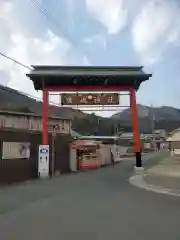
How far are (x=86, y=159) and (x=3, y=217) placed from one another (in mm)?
27681

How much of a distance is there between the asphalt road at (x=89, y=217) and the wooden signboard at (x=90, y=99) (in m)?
13.5

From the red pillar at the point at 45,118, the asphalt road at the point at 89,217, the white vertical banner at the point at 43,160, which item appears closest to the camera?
the asphalt road at the point at 89,217

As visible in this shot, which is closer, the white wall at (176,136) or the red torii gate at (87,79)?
the red torii gate at (87,79)

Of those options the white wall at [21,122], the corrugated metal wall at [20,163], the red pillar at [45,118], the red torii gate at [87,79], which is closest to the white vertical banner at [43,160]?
the corrugated metal wall at [20,163]

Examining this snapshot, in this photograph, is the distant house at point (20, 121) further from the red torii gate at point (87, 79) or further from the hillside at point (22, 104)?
the hillside at point (22, 104)

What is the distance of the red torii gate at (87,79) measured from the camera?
27.2 metres

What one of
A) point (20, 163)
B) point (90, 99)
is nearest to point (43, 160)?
point (20, 163)

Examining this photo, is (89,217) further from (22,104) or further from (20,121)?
(22,104)

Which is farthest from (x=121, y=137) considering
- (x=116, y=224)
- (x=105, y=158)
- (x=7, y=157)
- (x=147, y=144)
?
(x=116, y=224)

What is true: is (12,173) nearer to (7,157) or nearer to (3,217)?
(7,157)

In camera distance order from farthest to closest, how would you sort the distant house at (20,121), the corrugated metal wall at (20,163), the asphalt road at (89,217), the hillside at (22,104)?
the hillside at (22,104) < the distant house at (20,121) < the corrugated metal wall at (20,163) < the asphalt road at (89,217)

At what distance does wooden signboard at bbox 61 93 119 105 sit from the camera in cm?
2770

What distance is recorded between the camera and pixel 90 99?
2775 centimetres

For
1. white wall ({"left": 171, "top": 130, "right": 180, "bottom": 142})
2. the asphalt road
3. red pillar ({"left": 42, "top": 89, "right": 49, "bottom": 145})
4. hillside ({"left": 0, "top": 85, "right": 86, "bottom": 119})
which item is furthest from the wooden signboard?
hillside ({"left": 0, "top": 85, "right": 86, "bottom": 119})
